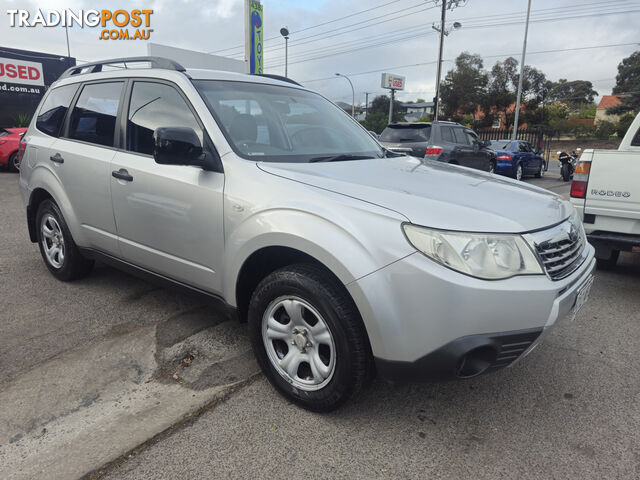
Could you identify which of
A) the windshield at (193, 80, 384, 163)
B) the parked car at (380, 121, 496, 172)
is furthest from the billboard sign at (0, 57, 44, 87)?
the windshield at (193, 80, 384, 163)

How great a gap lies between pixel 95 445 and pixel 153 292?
2028 millimetres

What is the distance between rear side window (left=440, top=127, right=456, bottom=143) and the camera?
1118cm

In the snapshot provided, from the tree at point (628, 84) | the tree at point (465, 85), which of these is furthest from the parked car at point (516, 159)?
the tree at point (628, 84)

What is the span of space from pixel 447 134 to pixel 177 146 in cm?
974

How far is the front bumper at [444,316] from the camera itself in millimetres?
1958

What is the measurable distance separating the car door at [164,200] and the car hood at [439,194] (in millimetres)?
445

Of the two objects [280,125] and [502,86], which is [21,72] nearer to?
[280,125]

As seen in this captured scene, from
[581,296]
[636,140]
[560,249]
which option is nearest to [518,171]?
[636,140]

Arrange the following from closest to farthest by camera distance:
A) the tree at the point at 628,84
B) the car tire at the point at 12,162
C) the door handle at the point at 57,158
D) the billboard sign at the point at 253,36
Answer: the door handle at the point at 57,158 < the car tire at the point at 12,162 < the billboard sign at the point at 253,36 < the tree at the point at 628,84

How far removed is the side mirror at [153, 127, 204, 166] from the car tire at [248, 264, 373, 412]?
0.85 m

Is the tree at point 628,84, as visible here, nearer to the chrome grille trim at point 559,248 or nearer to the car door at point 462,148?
the car door at point 462,148

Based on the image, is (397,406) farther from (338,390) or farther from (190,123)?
(190,123)

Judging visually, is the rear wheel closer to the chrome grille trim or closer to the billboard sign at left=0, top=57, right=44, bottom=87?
the chrome grille trim

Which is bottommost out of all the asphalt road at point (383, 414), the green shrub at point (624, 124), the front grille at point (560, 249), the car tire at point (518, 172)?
the asphalt road at point (383, 414)
